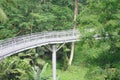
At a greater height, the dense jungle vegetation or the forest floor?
the dense jungle vegetation

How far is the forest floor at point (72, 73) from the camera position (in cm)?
3053

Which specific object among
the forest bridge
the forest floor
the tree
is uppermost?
the tree

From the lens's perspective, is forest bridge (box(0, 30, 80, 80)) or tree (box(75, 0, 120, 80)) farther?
forest bridge (box(0, 30, 80, 80))

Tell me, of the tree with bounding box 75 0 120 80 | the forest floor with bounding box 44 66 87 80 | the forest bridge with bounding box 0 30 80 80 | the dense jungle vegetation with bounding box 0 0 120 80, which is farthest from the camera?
the forest floor with bounding box 44 66 87 80

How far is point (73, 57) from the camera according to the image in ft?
113

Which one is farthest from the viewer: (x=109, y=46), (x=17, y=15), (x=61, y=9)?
(x=61, y=9)

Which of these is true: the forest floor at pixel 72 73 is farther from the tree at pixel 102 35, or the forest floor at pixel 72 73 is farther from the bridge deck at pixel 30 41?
the tree at pixel 102 35

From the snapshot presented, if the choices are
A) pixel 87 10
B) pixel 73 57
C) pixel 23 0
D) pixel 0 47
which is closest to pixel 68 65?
pixel 73 57

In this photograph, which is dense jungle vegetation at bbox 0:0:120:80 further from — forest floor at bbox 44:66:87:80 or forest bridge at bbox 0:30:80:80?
forest bridge at bbox 0:30:80:80

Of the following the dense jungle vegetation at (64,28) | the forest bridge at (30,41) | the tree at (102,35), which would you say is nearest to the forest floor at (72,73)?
the dense jungle vegetation at (64,28)

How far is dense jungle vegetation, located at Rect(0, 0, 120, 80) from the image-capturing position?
1208 centimetres

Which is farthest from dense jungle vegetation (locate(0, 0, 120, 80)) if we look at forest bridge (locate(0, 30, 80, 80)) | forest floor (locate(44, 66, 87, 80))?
forest bridge (locate(0, 30, 80, 80))

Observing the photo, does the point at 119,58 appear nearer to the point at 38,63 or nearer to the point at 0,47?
the point at 0,47

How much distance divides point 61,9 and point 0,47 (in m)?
14.2
